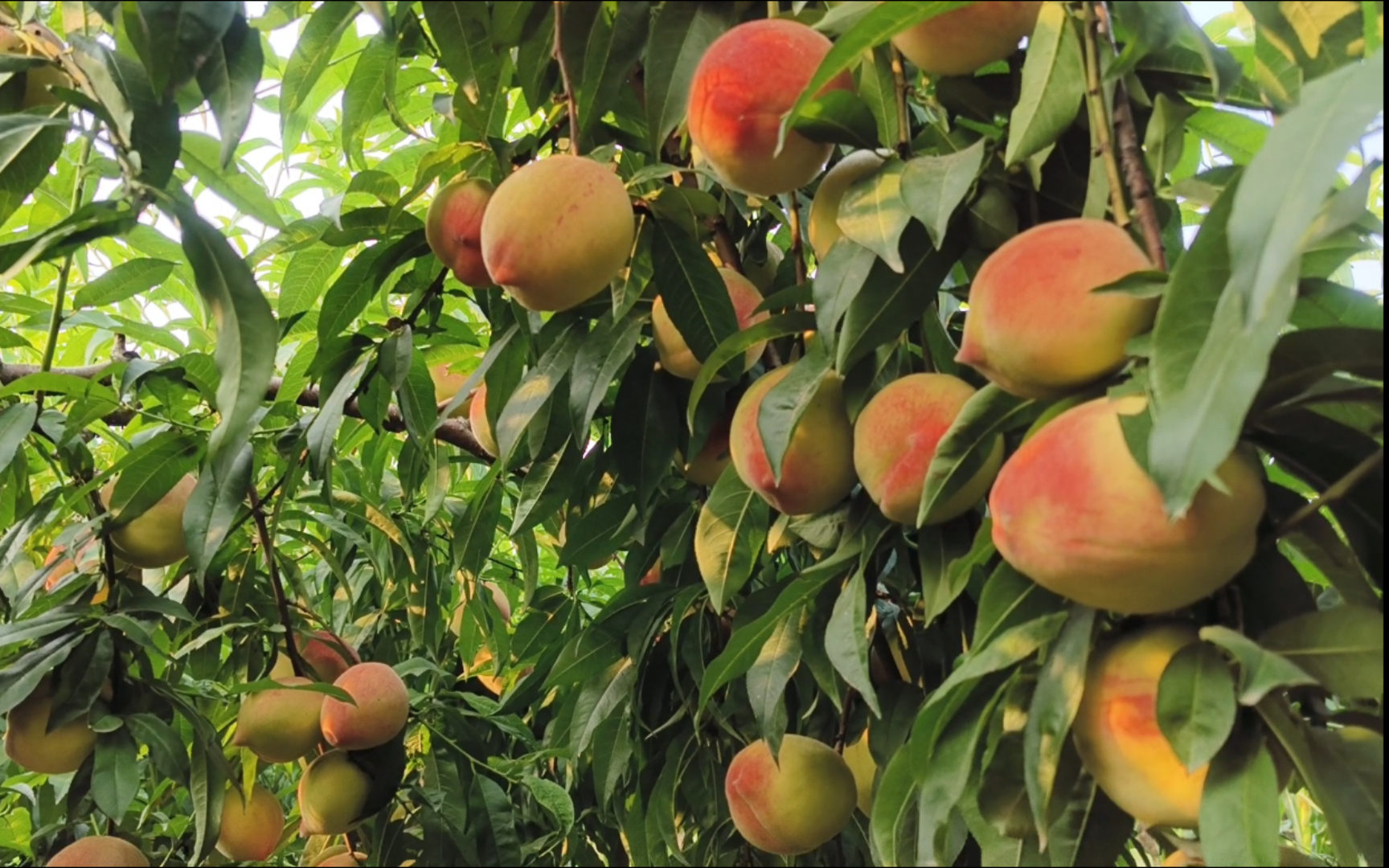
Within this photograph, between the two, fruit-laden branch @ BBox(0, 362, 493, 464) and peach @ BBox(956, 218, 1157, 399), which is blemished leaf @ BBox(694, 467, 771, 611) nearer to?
peach @ BBox(956, 218, 1157, 399)

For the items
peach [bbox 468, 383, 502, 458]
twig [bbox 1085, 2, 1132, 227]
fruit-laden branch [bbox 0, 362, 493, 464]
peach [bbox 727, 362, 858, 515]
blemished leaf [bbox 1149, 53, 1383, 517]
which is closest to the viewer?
blemished leaf [bbox 1149, 53, 1383, 517]

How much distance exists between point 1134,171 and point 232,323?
691 mm

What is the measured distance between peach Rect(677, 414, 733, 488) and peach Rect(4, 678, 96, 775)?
2.62ft

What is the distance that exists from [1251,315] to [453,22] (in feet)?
2.81

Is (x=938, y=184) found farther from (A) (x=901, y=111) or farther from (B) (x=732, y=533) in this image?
(B) (x=732, y=533)

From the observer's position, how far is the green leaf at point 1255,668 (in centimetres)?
63

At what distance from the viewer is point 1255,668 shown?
2.13ft

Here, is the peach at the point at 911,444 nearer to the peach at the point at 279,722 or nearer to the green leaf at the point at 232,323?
the green leaf at the point at 232,323

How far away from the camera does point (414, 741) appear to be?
214cm

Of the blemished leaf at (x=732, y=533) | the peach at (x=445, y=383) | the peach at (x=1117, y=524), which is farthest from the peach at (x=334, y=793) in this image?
the peach at (x=1117, y=524)

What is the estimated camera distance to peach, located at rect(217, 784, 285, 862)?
173 centimetres

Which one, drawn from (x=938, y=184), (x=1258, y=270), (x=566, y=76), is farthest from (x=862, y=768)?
(x=1258, y=270)

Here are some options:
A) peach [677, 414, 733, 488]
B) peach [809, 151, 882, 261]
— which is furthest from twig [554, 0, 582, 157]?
peach [677, 414, 733, 488]

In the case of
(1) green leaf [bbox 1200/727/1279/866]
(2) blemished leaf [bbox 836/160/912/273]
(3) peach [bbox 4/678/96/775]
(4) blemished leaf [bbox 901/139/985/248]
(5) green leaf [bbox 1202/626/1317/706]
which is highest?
(4) blemished leaf [bbox 901/139/985/248]
